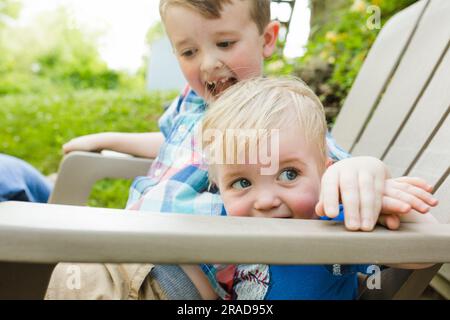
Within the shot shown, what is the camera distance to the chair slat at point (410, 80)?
1369 millimetres

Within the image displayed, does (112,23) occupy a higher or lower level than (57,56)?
higher

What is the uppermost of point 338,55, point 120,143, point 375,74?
point 375,74

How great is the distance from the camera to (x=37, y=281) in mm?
687

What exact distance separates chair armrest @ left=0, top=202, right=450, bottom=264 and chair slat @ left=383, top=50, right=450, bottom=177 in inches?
21.6

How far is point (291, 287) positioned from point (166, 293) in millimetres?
252

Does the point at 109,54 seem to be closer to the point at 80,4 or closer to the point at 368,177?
the point at 80,4

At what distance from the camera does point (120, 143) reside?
5.55ft

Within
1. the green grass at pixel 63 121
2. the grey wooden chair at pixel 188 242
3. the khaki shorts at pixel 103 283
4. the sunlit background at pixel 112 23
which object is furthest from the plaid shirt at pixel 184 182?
the sunlit background at pixel 112 23

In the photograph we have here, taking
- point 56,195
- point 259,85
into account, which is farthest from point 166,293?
point 56,195

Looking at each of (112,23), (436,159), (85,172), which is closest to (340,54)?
(85,172)

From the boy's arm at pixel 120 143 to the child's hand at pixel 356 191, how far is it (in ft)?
3.34

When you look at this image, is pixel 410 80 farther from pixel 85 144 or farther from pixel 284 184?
pixel 85 144

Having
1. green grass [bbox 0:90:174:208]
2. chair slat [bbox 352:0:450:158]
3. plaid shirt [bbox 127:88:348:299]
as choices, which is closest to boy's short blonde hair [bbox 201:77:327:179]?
plaid shirt [bbox 127:88:348:299]

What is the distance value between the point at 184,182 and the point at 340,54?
2.44 meters
